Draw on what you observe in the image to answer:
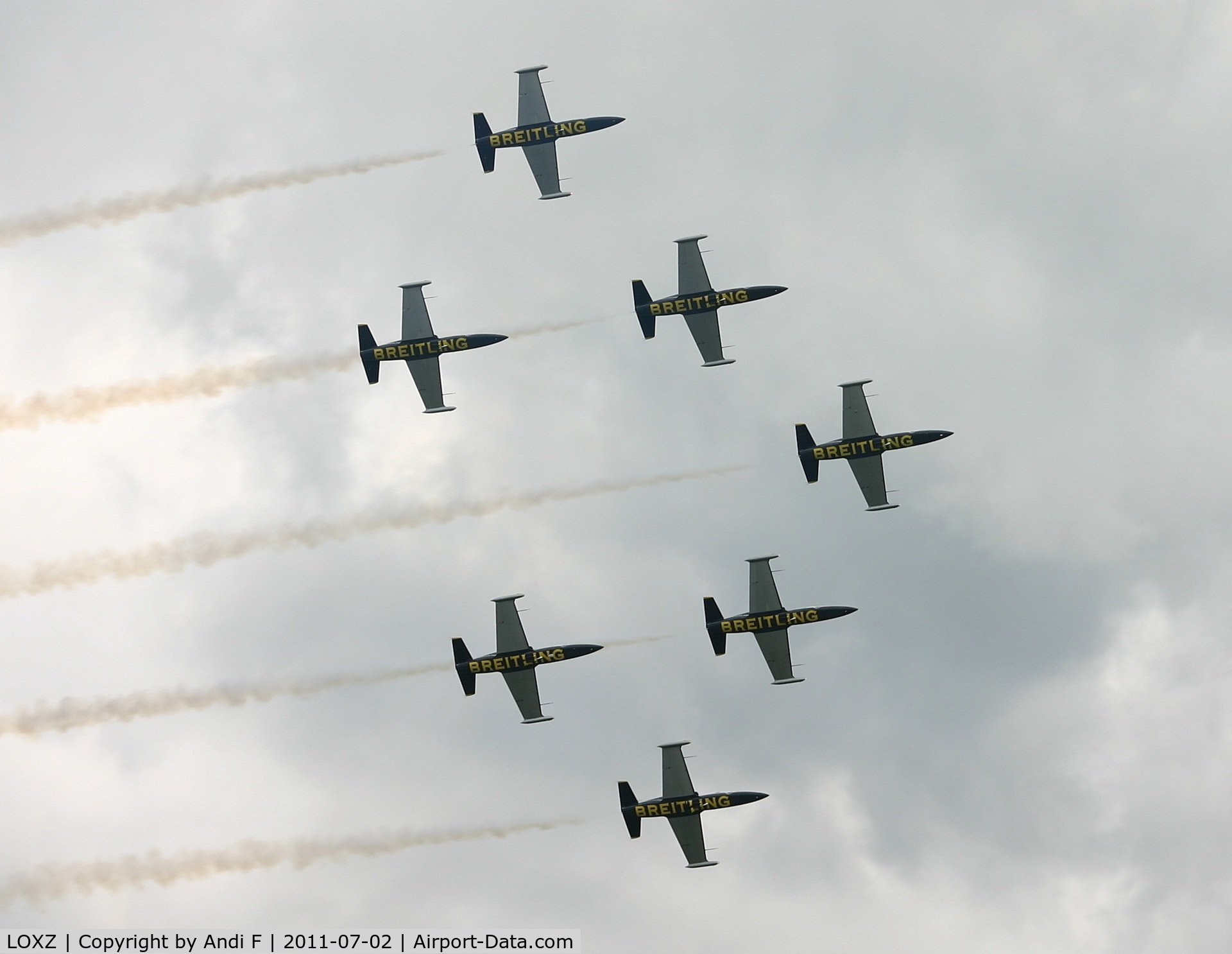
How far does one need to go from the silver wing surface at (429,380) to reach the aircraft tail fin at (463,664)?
15.4 metres

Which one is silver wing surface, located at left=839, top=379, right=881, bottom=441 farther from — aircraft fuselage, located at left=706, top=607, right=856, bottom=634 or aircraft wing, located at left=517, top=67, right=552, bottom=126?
aircraft wing, located at left=517, top=67, right=552, bottom=126

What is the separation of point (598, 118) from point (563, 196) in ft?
20.6

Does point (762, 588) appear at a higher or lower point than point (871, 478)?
lower

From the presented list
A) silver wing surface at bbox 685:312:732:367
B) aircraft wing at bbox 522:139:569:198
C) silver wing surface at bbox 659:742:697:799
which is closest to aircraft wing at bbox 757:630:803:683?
silver wing surface at bbox 659:742:697:799

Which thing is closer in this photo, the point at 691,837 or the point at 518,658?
the point at 518,658

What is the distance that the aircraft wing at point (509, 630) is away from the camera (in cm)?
10438

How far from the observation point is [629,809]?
107250mm

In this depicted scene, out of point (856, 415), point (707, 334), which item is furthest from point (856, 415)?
point (707, 334)

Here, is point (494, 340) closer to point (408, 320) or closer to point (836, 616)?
point (408, 320)

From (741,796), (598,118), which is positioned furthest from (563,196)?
(741,796)

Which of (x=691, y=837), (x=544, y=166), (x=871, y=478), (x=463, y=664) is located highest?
(x=544, y=166)

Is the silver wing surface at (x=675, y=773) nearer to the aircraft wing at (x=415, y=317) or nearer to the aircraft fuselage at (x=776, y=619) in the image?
the aircraft fuselage at (x=776, y=619)

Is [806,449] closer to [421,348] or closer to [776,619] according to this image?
[776,619]

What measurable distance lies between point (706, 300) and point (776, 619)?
22.0 m
